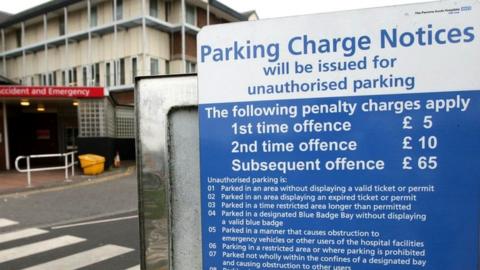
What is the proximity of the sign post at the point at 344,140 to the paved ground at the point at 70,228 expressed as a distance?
13.5 ft

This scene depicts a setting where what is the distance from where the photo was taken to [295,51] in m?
1.51

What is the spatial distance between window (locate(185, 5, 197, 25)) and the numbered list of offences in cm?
2681

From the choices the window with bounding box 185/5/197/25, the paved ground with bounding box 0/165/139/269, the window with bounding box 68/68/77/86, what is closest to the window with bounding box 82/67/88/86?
the window with bounding box 68/68/77/86

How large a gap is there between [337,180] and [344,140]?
157 mm

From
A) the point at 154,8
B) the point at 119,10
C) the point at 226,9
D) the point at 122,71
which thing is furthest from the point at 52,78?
the point at 226,9

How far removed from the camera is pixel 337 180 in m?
1.48

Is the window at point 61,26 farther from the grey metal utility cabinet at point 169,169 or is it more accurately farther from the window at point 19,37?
the grey metal utility cabinet at point 169,169

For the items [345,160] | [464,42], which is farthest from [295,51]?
[464,42]

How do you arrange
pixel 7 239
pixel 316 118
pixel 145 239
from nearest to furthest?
pixel 316 118
pixel 145 239
pixel 7 239

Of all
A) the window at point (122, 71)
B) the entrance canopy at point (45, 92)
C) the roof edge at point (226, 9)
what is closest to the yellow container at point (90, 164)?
the entrance canopy at point (45, 92)

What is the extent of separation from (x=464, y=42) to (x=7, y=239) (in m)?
7.64

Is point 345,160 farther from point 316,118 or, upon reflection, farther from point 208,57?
point 208,57

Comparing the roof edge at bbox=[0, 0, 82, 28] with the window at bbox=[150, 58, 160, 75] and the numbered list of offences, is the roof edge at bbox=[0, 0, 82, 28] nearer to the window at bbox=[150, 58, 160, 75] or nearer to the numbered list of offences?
the window at bbox=[150, 58, 160, 75]

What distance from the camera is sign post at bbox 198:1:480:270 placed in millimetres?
1395
